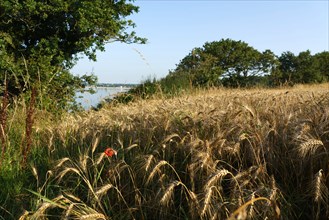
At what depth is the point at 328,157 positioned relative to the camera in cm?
233

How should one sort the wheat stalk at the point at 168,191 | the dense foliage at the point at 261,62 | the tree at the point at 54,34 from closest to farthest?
1. the wheat stalk at the point at 168,191
2. the tree at the point at 54,34
3. the dense foliage at the point at 261,62

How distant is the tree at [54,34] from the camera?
7923 mm

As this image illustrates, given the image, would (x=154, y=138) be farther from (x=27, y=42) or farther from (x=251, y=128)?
(x=27, y=42)

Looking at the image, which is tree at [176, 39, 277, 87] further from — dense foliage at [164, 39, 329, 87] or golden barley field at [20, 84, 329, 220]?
golden barley field at [20, 84, 329, 220]

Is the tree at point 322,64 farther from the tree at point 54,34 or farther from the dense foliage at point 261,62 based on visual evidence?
the tree at point 54,34

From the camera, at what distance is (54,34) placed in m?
8.88

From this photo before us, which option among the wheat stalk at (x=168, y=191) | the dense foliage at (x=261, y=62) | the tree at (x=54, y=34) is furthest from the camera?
the dense foliage at (x=261, y=62)

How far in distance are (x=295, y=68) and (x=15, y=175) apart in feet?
132

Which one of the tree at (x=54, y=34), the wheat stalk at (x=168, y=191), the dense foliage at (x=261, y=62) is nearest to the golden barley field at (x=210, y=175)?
the wheat stalk at (x=168, y=191)

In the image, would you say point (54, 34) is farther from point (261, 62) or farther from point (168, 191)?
point (261, 62)

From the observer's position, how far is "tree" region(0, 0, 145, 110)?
7923mm

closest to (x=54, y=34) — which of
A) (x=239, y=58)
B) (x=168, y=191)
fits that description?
(x=168, y=191)

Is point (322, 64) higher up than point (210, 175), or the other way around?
point (322, 64)

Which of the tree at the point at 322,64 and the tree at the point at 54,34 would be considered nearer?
the tree at the point at 54,34
